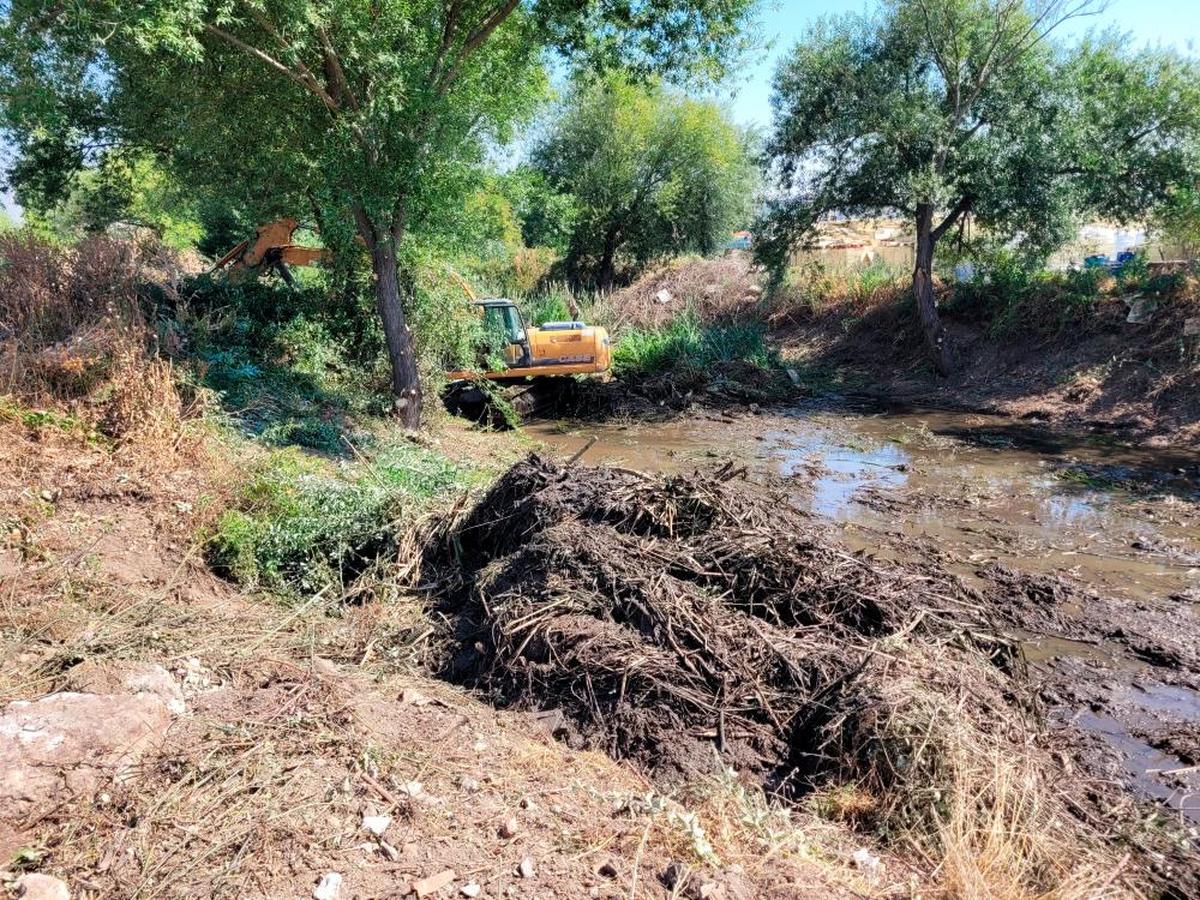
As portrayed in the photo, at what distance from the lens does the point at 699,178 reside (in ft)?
95.4

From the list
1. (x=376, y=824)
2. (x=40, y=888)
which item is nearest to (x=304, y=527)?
(x=376, y=824)

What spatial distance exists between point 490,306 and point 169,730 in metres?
12.2

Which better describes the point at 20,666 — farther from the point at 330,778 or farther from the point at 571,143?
the point at 571,143

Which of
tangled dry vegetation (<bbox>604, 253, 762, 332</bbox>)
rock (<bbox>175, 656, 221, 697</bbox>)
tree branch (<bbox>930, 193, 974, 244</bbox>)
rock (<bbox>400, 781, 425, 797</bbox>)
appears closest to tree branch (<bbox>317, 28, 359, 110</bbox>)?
rock (<bbox>175, 656, 221, 697</bbox>)

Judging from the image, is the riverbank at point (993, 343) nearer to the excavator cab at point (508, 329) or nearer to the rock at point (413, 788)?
the excavator cab at point (508, 329)

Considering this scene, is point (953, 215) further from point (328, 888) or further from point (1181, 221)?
point (328, 888)

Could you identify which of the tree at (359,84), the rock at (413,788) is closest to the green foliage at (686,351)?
the tree at (359,84)

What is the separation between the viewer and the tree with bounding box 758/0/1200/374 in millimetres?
15406

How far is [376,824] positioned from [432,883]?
1.40 ft

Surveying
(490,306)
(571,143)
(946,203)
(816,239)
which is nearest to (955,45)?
(946,203)

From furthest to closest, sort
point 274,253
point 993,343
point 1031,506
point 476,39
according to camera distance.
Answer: point 993,343, point 274,253, point 476,39, point 1031,506

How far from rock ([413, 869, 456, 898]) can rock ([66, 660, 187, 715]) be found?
177 centimetres

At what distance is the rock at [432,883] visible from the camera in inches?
117

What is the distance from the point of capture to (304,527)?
6895 mm
